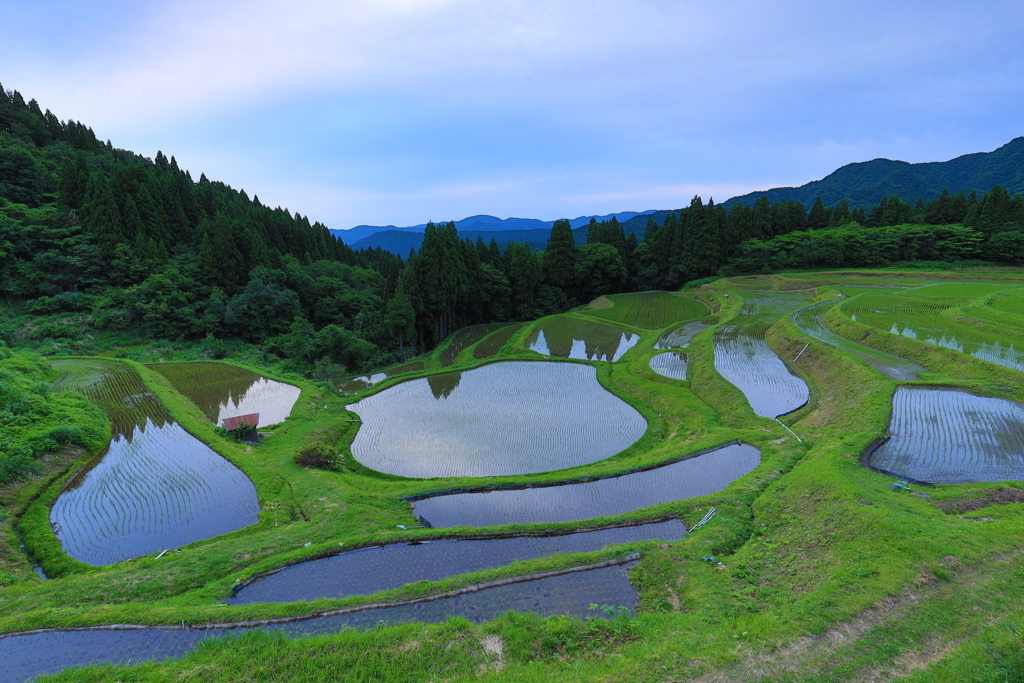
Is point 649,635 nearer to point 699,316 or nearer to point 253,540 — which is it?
point 253,540

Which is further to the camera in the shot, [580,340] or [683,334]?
[580,340]

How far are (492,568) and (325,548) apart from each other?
3591 mm

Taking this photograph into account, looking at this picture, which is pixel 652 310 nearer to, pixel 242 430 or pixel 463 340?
pixel 463 340

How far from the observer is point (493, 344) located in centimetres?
3428

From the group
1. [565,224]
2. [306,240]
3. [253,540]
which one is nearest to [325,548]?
[253,540]

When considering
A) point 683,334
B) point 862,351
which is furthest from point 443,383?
point 862,351

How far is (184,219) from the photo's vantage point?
39531 millimetres

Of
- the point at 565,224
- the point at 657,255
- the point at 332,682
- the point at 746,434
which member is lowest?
the point at 746,434

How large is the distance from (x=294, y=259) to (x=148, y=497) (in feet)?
126

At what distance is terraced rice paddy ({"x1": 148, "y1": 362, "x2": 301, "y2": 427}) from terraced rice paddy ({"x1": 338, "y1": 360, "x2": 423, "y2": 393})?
3.25m

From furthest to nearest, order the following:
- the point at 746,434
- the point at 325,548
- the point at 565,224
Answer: the point at 565,224
the point at 746,434
the point at 325,548

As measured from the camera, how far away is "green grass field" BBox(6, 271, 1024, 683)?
209 inches

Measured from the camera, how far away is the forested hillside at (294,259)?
98.8 ft

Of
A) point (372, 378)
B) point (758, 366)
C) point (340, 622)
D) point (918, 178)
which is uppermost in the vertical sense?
point (918, 178)
